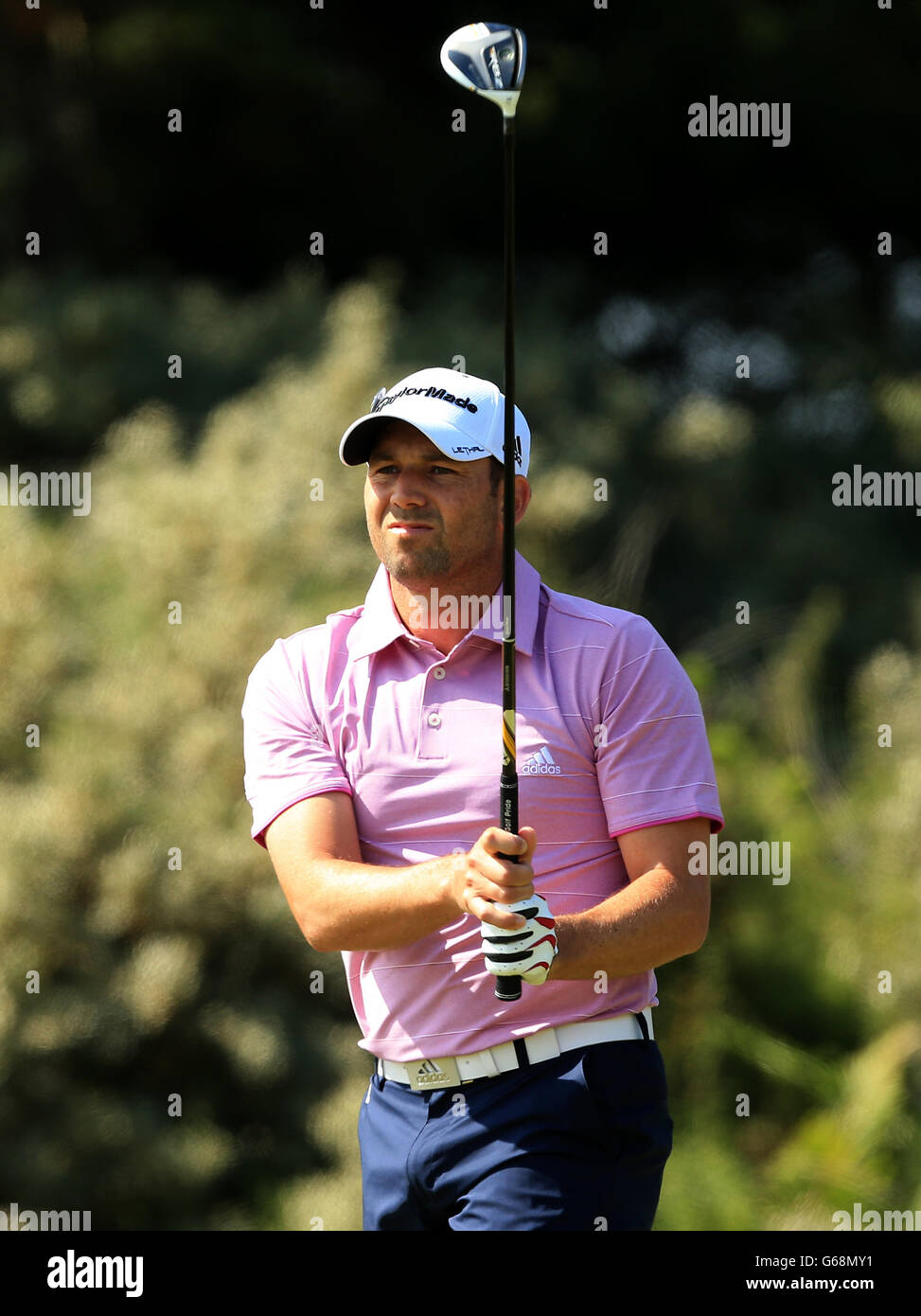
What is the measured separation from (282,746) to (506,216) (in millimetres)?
735

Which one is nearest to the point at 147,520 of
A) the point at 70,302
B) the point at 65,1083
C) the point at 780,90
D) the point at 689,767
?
the point at 70,302

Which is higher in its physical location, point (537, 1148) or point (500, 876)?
point (500, 876)

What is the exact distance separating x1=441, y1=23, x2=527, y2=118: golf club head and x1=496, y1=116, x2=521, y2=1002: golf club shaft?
0.03 meters

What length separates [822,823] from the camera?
18.2ft

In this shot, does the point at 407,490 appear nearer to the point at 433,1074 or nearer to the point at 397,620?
the point at 397,620

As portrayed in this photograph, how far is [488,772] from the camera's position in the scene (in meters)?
2.00

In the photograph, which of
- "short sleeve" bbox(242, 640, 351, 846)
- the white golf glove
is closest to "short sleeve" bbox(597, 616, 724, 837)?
the white golf glove

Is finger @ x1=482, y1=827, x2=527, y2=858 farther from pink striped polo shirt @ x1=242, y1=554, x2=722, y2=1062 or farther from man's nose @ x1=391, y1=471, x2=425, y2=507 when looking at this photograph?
man's nose @ x1=391, y1=471, x2=425, y2=507

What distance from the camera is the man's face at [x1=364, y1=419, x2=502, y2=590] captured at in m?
2.10

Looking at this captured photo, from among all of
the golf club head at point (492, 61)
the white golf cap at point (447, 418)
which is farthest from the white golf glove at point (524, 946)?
the golf club head at point (492, 61)

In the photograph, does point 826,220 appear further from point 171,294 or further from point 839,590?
point 171,294

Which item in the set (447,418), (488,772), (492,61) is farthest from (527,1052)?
(492,61)

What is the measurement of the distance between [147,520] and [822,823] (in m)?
2.61

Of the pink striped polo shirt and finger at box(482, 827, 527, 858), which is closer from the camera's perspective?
finger at box(482, 827, 527, 858)
